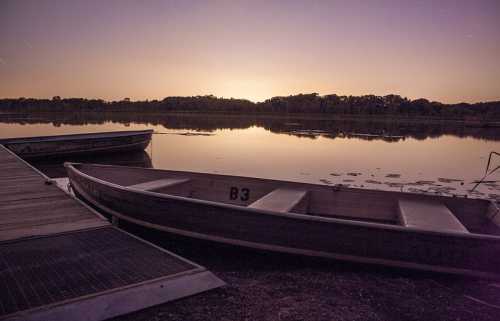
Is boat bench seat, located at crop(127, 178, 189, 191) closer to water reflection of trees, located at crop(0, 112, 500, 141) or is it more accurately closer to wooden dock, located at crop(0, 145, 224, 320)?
wooden dock, located at crop(0, 145, 224, 320)

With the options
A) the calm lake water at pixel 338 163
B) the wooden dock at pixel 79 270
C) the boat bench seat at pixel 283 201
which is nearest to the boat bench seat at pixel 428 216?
the boat bench seat at pixel 283 201

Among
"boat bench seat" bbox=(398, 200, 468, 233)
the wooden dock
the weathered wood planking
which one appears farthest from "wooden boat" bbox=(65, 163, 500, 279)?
the wooden dock

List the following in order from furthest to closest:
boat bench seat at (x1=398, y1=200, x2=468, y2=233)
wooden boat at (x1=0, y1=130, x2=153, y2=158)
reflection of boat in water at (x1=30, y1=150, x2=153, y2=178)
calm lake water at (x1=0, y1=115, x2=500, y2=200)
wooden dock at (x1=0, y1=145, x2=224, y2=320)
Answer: wooden boat at (x1=0, y1=130, x2=153, y2=158) → reflection of boat in water at (x1=30, y1=150, x2=153, y2=178) → calm lake water at (x1=0, y1=115, x2=500, y2=200) → boat bench seat at (x1=398, y1=200, x2=468, y2=233) → wooden dock at (x1=0, y1=145, x2=224, y2=320)

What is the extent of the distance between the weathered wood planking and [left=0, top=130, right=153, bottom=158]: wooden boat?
9.50m

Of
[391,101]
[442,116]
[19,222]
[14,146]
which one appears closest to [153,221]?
[19,222]

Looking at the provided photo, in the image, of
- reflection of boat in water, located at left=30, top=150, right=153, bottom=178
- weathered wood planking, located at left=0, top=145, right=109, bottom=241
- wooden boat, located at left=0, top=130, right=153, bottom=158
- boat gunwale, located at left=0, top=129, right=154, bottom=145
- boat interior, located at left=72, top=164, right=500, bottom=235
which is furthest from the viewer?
boat gunwale, located at left=0, top=129, right=154, bottom=145

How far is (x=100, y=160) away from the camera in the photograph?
65.0ft

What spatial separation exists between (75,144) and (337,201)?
16861 mm

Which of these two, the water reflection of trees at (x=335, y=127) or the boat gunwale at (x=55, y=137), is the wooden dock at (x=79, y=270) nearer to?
the boat gunwale at (x=55, y=137)

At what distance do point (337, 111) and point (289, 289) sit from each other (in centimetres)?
10797

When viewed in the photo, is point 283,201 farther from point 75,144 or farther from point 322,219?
point 75,144

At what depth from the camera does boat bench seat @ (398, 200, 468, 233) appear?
521cm

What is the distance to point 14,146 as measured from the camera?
17.8 m

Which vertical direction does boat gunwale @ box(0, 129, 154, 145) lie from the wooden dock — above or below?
above
